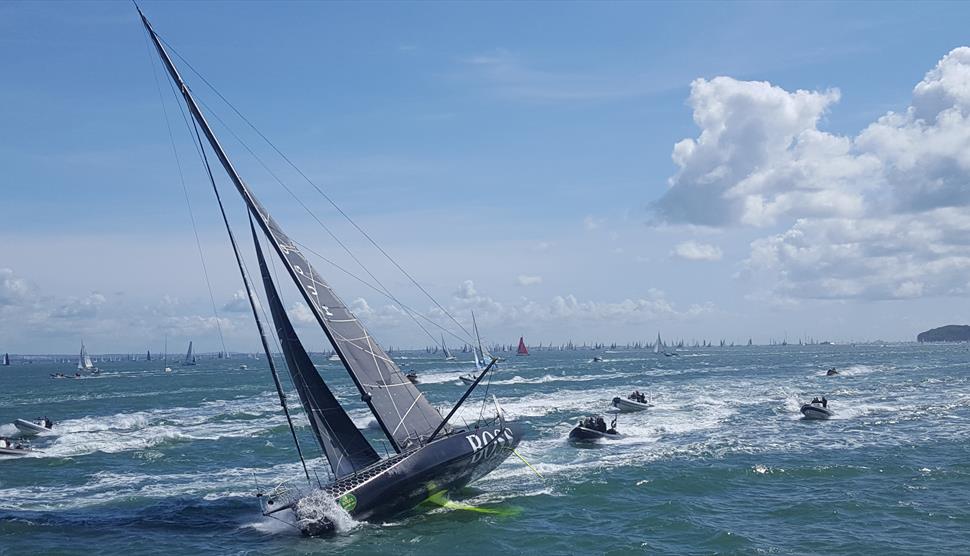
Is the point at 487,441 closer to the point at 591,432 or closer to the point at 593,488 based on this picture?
the point at 593,488

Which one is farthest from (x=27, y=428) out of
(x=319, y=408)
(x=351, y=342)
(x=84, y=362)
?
(x=84, y=362)

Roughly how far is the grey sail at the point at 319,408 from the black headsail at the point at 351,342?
91 centimetres

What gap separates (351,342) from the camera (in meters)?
25.2

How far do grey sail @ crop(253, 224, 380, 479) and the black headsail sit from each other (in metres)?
0.91

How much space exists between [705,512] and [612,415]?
26.7 metres

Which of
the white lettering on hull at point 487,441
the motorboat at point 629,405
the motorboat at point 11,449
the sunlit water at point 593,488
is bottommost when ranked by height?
the sunlit water at point 593,488

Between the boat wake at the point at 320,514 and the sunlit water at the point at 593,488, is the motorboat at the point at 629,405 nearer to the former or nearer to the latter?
the sunlit water at the point at 593,488

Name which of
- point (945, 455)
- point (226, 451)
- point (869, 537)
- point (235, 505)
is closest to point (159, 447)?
point (226, 451)

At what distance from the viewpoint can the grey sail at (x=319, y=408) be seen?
24234 millimetres

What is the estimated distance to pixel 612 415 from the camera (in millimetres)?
50844

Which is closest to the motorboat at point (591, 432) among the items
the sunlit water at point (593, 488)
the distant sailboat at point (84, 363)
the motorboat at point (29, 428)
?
the sunlit water at point (593, 488)

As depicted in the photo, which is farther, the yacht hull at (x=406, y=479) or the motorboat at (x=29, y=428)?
the motorboat at (x=29, y=428)

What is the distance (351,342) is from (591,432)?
1705 centimetres

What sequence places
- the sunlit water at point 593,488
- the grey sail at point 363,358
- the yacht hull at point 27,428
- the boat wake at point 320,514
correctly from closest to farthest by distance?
the boat wake at point 320,514, the sunlit water at point 593,488, the grey sail at point 363,358, the yacht hull at point 27,428
